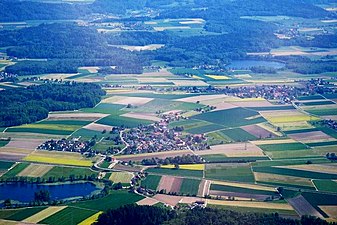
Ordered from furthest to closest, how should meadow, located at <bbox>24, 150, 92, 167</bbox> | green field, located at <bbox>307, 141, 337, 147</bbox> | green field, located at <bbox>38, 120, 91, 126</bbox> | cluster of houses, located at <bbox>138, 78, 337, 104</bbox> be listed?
1. cluster of houses, located at <bbox>138, 78, 337, 104</bbox>
2. green field, located at <bbox>38, 120, 91, 126</bbox>
3. green field, located at <bbox>307, 141, 337, 147</bbox>
4. meadow, located at <bbox>24, 150, 92, 167</bbox>

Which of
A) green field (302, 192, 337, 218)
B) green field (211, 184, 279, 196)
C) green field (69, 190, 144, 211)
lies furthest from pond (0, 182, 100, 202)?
green field (302, 192, 337, 218)

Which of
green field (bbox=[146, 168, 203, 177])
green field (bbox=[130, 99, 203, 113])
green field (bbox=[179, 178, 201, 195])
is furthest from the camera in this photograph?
green field (bbox=[130, 99, 203, 113])

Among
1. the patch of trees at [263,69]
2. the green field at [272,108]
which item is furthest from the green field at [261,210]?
the patch of trees at [263,69]

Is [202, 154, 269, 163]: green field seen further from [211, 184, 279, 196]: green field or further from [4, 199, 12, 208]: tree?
[4, 199, 12, 208]: tree

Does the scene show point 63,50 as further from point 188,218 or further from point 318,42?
point 188,218

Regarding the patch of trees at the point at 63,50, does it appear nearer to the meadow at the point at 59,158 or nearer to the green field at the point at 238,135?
the green field at the point at 238,135

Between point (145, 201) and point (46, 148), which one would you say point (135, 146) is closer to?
point (46, 148)

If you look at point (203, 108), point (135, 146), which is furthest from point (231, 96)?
point (135, 146)
